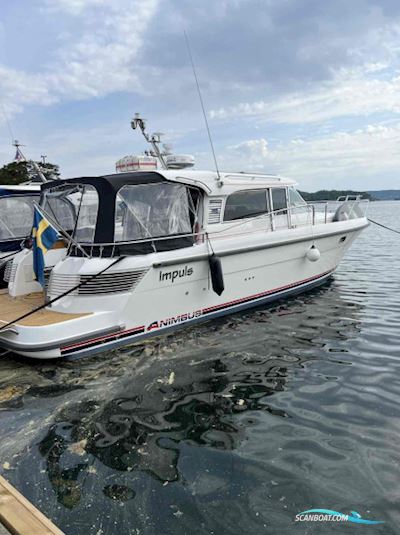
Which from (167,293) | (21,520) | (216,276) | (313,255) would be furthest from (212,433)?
(313,255)

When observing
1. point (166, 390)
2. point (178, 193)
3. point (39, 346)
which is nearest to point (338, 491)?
point (166, 390)

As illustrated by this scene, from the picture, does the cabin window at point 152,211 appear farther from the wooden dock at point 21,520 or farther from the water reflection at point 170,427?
the wooden dock at point 21,520

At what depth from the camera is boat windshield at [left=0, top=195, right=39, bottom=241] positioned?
8945mm

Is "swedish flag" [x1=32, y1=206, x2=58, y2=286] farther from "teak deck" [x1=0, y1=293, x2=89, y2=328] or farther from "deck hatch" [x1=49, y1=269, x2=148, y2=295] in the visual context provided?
"teak deck" [x1=0, y1=293, x2=89, y2=328]

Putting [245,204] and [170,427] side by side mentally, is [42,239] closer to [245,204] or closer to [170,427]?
[170,427]

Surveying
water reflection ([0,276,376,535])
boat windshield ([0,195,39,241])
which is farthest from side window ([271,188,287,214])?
boat windshield ([0,195,39,241])

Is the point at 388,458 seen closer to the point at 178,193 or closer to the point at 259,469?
the point at 259,469

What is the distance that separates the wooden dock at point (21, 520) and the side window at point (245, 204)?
19.3 ft

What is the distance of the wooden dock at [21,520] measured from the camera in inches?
88.2

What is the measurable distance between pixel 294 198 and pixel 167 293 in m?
4.10

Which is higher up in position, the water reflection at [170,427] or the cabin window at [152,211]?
the cabin window at [152,211]

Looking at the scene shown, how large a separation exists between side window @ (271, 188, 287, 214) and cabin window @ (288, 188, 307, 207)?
0.22 m

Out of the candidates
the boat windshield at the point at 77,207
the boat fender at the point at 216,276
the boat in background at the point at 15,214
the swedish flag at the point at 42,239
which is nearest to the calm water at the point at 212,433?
the boat fender at the point at 216,276

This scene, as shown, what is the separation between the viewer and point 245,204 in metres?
8.11
